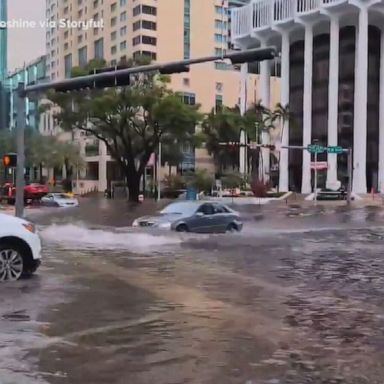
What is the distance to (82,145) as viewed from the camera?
385ft

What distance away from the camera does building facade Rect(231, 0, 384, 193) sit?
8394 centimetres

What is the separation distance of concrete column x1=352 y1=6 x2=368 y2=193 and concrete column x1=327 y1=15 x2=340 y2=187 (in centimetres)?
249

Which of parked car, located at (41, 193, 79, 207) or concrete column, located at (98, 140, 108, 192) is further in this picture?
concrete column, located at (98, 140, 108, 192)

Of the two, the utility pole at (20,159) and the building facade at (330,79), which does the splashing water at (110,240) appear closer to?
the utility pole at (20,159)

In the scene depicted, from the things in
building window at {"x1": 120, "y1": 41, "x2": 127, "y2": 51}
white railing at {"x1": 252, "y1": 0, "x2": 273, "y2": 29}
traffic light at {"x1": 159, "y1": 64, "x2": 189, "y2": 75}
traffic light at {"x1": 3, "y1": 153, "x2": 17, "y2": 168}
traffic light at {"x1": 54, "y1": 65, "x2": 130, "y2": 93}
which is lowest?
traffic light at {"x1": 3, "y1": 153, "x2": 17, "y2": 168}

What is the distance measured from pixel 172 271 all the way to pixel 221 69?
112126mm

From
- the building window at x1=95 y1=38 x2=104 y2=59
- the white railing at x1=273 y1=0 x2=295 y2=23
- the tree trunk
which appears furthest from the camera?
the building window at x1=95 y1=38 x2=104 y2=59

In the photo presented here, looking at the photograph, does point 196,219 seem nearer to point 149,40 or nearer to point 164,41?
point 149,40

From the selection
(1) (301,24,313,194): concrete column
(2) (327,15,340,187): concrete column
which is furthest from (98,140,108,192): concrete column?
(2) (327,15,340,187): concrete column

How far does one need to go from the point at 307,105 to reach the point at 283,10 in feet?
42.0

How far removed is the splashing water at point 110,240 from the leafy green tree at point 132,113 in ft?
108

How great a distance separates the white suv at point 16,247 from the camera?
11852 mm

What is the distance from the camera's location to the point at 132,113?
189ft

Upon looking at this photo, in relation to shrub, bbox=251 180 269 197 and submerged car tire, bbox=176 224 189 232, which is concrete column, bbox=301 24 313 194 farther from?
submerged car tire, bbox=176 224 189 232
